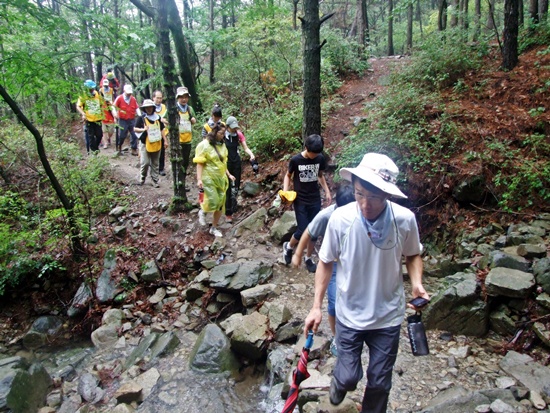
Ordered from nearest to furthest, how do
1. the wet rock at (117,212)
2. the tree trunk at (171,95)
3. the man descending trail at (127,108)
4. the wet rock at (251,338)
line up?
the wet rock at (251,338) < the tree trunk at (171,95) < the wet rock at (117,212) < the man descending trail at (127,108)

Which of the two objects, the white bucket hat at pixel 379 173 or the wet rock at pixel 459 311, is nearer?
the white bucket hat at pixel 379 173

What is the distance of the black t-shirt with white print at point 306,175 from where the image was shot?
Result: 5.44 m

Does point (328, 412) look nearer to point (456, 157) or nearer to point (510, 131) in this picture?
point (456, 157)

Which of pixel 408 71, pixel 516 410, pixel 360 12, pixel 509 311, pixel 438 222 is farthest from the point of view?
pixel 360 12

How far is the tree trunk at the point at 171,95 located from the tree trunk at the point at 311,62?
280 centimetres

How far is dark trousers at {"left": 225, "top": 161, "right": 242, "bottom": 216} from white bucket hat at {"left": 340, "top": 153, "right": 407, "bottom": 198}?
5.40m

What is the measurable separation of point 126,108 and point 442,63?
9713 millimetres

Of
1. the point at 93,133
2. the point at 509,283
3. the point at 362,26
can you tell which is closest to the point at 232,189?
the point at 509,283

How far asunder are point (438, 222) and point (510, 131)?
231 centimetres

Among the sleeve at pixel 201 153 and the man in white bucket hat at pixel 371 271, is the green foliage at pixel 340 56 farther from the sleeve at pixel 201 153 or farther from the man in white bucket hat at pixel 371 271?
the man in white bucket hat at pixel 371 271

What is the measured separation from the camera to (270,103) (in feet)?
40.9

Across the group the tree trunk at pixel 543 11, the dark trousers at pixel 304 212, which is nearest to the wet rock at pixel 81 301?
the dark trousers at pixel 304 212

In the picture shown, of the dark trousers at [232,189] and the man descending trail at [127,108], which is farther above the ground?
the man descending trail at [127,108]

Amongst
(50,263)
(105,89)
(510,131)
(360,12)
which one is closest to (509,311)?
(510,131)
